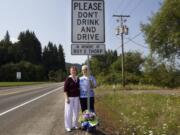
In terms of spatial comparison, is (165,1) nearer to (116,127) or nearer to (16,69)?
(116,127)

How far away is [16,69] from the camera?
501 ft

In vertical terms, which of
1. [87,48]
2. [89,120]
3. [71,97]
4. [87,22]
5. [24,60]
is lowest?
[89,120]

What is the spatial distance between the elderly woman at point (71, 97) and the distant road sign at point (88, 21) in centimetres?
194

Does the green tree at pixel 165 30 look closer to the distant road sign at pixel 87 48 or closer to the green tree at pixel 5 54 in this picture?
the distant road sign at pixel 87 48

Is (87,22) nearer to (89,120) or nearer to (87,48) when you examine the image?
(87,48)

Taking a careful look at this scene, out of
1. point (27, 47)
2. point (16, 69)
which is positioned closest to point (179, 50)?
point (16, 69)

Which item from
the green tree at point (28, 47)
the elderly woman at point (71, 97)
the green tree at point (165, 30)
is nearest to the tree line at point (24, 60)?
the green tree at point (28, 47)

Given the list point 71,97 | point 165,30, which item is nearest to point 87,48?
point 71,97

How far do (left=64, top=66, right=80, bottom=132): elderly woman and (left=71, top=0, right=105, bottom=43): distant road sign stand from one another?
6.36 ft

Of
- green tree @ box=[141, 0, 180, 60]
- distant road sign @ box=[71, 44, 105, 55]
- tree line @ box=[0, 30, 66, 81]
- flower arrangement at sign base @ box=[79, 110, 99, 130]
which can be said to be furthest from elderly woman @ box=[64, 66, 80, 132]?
tree line @ box=[0, 30, 66, 81]

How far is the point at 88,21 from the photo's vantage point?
1070 centimetres

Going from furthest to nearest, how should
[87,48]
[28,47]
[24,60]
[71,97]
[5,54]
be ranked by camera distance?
[28,47] < [24,60] < [5,54] < [71,97] < [87,48]

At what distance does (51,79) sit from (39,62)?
33.4 feet

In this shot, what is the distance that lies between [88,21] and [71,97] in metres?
2.76
